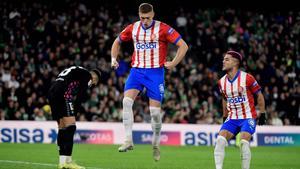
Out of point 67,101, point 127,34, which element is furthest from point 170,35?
point 67,101

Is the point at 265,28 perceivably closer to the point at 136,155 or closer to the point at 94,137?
the point at 94,137

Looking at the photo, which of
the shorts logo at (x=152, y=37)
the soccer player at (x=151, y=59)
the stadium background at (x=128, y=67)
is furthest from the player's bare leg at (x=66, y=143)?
the stadium background at (x=128, y=67)

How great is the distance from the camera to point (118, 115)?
28.5m

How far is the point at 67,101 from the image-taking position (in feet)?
45.2

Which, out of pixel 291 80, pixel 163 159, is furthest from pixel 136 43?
pixel 291 80

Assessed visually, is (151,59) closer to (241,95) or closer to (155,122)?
(155,122)

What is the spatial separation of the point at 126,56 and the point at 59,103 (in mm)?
16641

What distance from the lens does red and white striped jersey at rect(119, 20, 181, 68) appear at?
14438mm

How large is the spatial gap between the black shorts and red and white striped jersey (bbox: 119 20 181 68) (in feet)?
5.44

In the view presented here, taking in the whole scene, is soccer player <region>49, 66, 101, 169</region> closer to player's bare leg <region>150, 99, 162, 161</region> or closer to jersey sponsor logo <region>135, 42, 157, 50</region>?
jersey sponsor logo <region>135, 42, 157, 50</region>

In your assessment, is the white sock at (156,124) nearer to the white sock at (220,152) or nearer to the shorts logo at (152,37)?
the shorts logo at (152,37)

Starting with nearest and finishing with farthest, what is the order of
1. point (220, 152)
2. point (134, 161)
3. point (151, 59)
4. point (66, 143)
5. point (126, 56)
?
point (220, 152)
point (66, 143)
point (151, 59)
point (134, 161)
point (126, 56)

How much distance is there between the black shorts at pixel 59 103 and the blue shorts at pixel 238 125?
2.93 m

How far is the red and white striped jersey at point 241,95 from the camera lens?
1341cm
